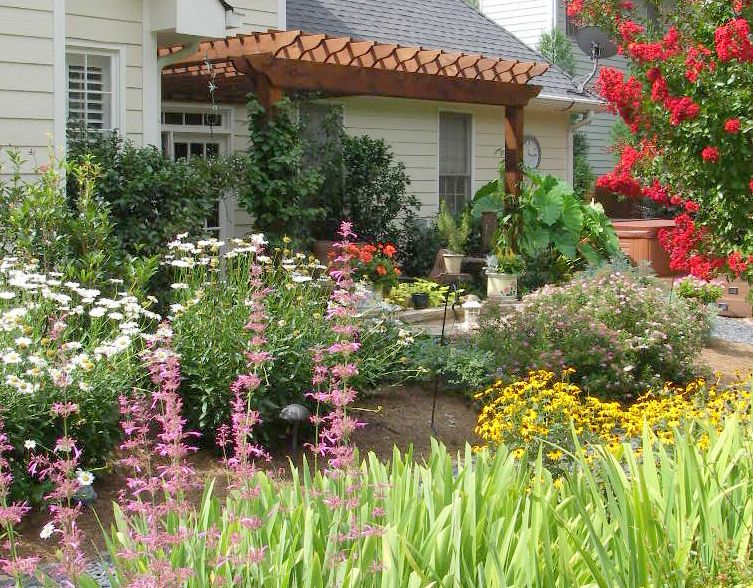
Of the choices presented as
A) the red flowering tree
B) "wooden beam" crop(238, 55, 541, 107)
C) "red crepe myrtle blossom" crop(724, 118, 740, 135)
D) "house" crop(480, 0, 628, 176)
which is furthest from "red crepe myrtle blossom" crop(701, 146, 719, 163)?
"house" crop(480, 0, 628, 176)

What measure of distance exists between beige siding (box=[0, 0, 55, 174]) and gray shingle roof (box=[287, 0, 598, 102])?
5981mm

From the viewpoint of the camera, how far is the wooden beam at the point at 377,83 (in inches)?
462

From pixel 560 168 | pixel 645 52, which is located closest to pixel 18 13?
pixel 645 52

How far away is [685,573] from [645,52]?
17.5 ft

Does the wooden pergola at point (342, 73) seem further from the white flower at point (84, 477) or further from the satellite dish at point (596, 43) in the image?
the white flower at point (84, 477)

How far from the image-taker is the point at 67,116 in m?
10.7

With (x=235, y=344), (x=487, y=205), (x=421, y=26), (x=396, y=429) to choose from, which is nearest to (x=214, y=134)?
(x=487, y=205)

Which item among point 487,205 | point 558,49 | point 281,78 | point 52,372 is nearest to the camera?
point 52,372

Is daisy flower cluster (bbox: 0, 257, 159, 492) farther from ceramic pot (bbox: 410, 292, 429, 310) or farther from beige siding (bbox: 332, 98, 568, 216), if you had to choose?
beige siding (bbox: 332, 98, 568, 216)

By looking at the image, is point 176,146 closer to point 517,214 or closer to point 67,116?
point 67,116

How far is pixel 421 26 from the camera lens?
17969 millimetres

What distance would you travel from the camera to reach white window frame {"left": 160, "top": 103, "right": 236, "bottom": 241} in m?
13.5

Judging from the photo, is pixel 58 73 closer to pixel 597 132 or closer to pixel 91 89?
pixel 91 89

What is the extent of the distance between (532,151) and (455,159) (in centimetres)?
225
